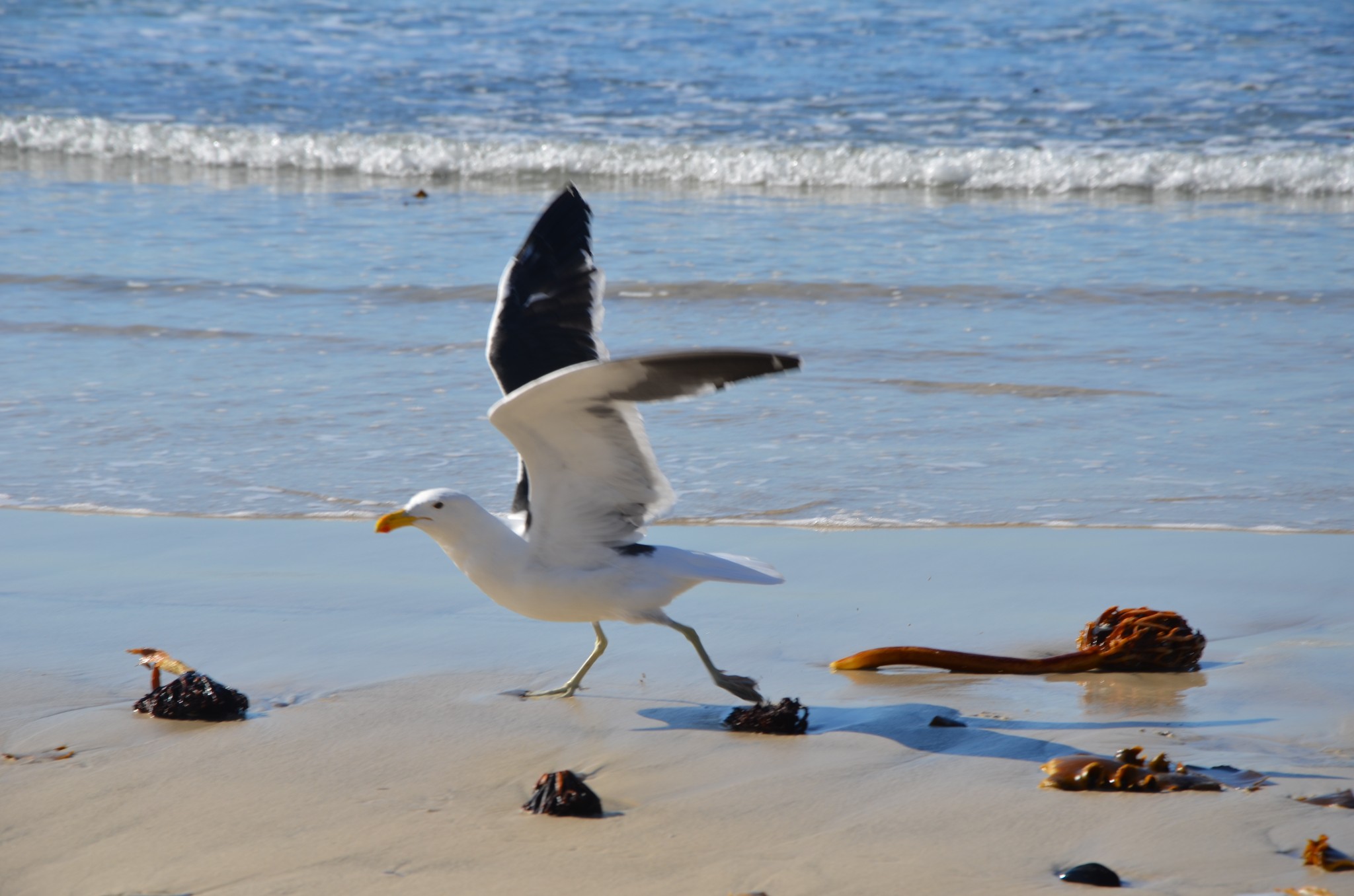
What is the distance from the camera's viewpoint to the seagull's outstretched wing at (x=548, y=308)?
14.9 ft

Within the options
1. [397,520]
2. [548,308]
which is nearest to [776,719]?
[397,520]

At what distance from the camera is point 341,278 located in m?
10.1

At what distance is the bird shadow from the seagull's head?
729 millimetres

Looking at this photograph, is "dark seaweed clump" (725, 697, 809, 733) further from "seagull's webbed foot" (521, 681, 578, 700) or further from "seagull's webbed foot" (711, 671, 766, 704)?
"seagull's webbed foot" (521, 681, 578, 700)

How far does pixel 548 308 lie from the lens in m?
4.65

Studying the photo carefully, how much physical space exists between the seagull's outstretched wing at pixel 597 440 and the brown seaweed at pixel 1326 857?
55.5 inches

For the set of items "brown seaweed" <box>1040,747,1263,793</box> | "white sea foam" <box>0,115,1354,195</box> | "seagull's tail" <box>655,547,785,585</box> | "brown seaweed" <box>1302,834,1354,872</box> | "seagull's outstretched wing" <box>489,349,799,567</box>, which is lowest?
"brown seaweed" <box>1040,747,1263,793</box>

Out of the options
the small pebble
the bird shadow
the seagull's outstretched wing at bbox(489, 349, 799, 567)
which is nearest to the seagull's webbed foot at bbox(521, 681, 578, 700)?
the bird shadow

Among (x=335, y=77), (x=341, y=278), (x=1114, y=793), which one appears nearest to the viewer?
(x=1114, y=793)

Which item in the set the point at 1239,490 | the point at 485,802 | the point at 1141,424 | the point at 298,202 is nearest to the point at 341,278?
the point at 298,202

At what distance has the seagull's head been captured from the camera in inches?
156

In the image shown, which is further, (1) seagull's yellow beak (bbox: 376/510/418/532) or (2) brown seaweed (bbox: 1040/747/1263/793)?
(1) seagull's yellow beak (bbox: 376/510/418/532)

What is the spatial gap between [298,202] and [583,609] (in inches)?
416

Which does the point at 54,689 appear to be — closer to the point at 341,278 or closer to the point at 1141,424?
the point at 1141,424
